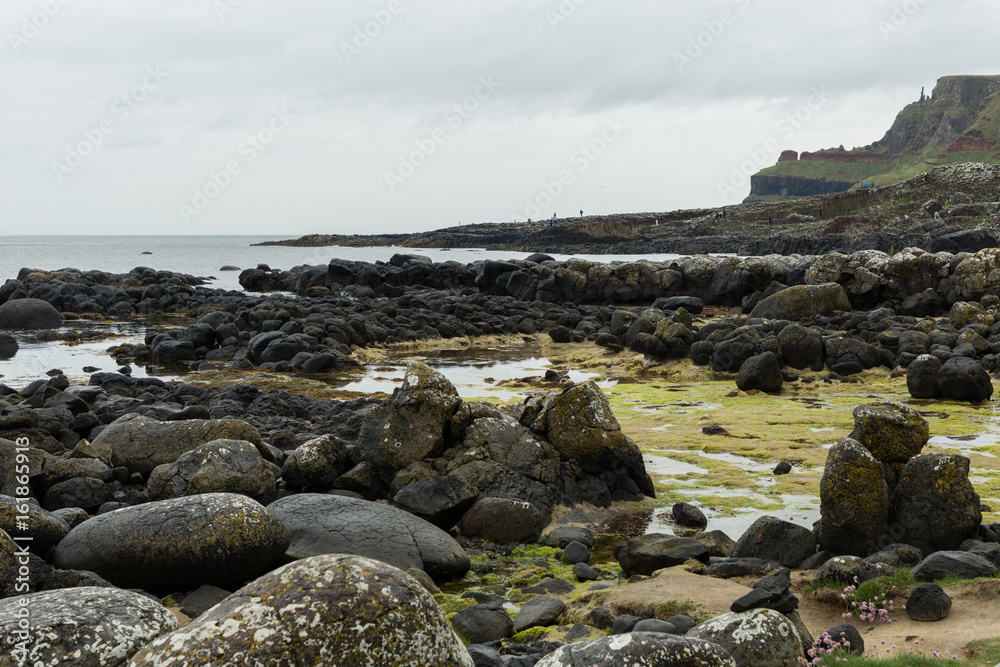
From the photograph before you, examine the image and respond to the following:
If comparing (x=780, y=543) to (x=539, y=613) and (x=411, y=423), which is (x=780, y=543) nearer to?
(x=539, y=613)

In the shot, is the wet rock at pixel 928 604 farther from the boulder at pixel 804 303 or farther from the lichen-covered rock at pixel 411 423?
the boulder at pixel 804 303

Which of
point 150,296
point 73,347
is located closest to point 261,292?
point 150,296

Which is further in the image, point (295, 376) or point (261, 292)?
point (261, 292)

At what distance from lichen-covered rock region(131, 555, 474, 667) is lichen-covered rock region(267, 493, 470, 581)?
3956mm

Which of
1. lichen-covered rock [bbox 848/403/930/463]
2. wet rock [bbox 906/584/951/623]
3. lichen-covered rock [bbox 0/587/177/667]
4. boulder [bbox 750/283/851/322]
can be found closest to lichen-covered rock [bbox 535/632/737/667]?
wet rock [bbox 906/584/951/623]

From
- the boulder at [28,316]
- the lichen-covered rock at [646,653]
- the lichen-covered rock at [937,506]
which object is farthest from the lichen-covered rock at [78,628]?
the boulder at [28,316]

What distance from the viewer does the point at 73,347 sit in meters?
30.1

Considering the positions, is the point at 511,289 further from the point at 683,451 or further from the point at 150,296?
the point at 683,451

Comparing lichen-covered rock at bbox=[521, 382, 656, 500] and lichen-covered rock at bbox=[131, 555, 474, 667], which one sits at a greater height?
lichen-covered rock at bbox=[131, 555, 474, 667]

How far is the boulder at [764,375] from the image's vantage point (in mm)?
18875

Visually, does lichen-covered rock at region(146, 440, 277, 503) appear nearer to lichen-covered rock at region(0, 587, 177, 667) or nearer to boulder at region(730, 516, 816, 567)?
lichen-covered rock at region(0, 587, 177, 667)

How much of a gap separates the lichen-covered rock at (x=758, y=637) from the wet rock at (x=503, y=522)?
4506mm

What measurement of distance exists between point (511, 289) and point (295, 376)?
2171cm

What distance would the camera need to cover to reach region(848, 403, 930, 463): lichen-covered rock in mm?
9156
